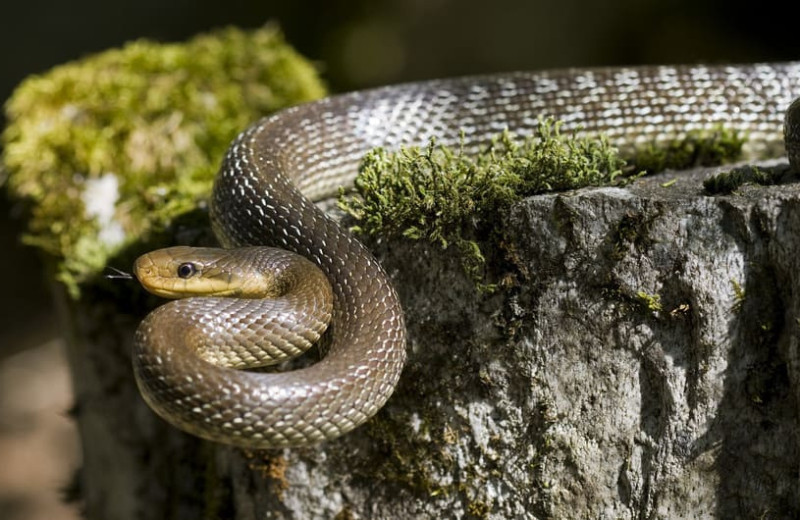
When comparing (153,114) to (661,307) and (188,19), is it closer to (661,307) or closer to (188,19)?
(661,307)

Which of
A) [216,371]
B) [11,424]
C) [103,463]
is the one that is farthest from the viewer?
[11,424]

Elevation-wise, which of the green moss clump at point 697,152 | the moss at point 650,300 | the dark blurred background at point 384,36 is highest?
the moss at point 650,300

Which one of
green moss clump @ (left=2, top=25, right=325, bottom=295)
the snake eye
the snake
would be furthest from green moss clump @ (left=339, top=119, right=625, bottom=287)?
green moss clump @ (left=2, top=25, right=325, bottom=295)

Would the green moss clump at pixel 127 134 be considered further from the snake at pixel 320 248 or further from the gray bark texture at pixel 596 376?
the gray bark texture at pixel 596 376

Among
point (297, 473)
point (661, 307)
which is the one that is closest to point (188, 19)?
point (297, 473)

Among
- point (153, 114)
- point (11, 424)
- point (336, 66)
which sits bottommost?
point (11, 424)

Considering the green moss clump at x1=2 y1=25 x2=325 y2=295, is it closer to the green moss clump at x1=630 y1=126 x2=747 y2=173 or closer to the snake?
the snake

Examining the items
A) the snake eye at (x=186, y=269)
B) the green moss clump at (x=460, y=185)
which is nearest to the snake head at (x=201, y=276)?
the snake eye at (x=186, y=269)

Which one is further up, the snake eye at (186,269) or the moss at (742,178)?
the moss at (742,178)
